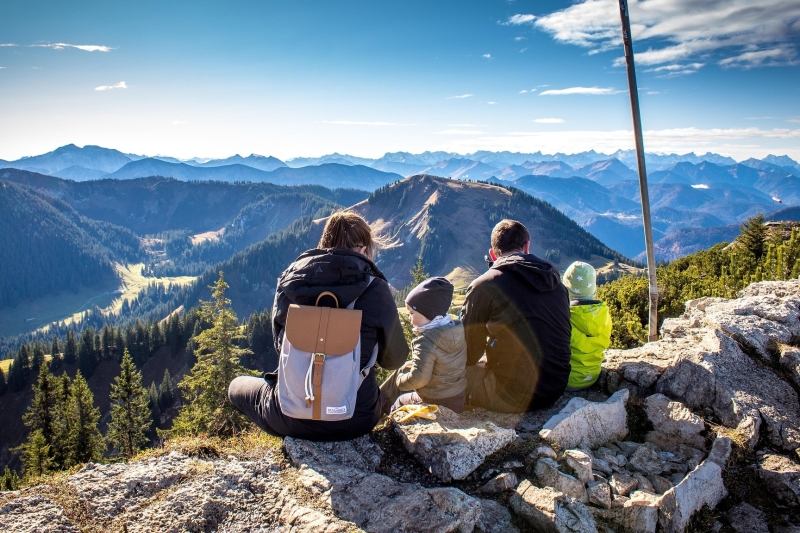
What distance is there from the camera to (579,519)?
175 inches

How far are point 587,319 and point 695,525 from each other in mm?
3330

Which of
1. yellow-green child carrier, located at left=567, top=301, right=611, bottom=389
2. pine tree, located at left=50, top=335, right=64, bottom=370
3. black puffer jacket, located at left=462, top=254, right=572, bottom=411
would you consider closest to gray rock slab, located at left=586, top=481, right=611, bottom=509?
black puffer jacket, located at left=462, top=254, right=572, bottom=411

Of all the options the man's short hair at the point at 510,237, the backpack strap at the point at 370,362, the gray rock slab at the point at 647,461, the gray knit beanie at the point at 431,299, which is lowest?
the gray rock slab at the point at 647,461

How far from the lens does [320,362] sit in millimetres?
5062

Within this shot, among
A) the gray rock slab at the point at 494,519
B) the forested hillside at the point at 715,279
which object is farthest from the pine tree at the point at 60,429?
the gray rock slab at the point at 494,519

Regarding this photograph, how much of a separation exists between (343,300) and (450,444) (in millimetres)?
2402

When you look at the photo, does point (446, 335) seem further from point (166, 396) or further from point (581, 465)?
point (166, 396)

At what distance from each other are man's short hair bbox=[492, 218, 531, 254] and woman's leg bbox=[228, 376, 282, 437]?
4273mm

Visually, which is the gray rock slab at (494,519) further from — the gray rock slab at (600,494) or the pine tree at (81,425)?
the pine tree at (81,425)

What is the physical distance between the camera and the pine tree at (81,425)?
37719 mm

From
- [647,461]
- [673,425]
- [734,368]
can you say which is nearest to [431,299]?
[647,461]

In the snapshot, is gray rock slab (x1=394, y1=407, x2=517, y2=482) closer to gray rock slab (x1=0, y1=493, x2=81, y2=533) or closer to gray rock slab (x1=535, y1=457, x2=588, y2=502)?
gray rock slab (x1=535, y1=457, x2=588, y2=502)

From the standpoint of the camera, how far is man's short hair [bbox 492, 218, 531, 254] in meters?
7.17

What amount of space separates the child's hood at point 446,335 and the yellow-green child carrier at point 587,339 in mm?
2311
